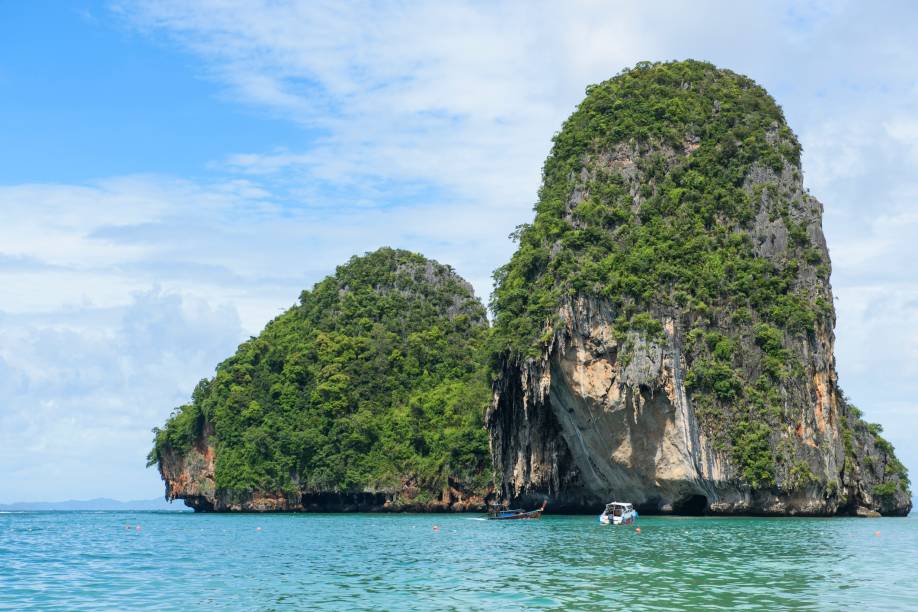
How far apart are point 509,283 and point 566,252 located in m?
4.85

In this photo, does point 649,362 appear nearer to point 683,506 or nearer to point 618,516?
point 683,506

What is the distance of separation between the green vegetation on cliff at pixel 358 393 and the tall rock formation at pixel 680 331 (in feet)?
30.2

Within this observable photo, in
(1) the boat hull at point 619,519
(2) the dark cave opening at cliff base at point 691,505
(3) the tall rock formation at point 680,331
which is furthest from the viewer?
(2) the dark cave opening at cliff base at point 691,505

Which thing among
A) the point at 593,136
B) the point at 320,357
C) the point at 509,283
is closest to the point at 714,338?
the point at 509,283

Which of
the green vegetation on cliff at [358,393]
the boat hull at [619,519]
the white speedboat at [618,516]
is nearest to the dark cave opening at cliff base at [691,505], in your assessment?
the white speedboat at [618,516]

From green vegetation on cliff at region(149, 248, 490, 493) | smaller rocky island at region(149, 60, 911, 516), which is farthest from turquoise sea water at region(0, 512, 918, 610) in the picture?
green vegetation on cliff at region(149, 248, 490, 493)

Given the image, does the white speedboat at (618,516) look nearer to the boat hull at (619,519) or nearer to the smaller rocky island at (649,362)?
the boat hull at (619,519)

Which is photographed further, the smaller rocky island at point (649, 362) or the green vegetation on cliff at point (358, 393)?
the green vegetation on cliff at point (358, 393)

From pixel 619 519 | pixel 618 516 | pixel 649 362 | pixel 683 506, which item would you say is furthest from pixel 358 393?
pixel 619 519

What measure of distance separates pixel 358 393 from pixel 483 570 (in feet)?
168

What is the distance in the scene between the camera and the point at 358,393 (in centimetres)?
7381

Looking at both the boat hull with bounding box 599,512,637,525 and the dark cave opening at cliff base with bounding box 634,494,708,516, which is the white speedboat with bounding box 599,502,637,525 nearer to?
the boat hull with bounding box 599,512,637,525

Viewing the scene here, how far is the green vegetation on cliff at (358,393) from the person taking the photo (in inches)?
2697

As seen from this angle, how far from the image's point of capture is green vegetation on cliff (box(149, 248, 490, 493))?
68.5m
